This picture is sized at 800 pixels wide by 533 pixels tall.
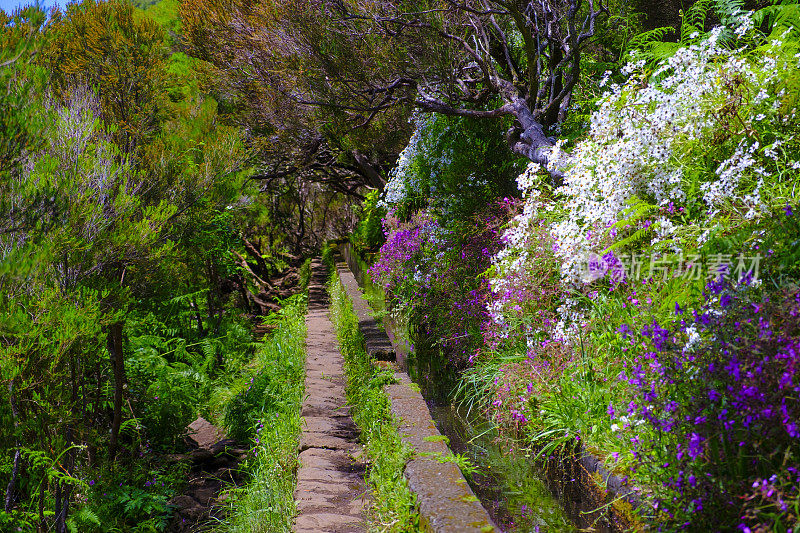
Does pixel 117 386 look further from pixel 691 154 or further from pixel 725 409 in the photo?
pixel 691 154

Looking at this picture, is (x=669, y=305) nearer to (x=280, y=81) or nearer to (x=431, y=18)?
(x=431, y=18)

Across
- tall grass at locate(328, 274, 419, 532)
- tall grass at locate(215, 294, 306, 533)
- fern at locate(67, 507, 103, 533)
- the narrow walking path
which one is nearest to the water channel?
tall grass at locate(328, 274, 419, 532)

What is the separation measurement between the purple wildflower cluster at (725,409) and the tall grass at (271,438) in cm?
224

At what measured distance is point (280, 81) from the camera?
32.9 feet

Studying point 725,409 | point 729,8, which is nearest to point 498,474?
point 725,409

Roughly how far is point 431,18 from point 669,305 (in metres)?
4.52

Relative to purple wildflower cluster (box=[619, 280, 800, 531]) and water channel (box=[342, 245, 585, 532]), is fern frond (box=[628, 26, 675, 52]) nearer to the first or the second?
purple wildflower cluster (box=[619, 280, 800, 531])

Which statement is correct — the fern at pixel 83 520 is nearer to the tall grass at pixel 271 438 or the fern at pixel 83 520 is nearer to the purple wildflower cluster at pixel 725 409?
the tall grass at pixel 271 438

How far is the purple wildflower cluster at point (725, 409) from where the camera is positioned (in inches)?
79.7

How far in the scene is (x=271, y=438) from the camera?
505 cm

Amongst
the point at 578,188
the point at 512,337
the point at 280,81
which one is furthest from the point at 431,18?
the point at 280,81

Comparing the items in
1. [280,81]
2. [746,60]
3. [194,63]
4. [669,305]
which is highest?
[194,63]

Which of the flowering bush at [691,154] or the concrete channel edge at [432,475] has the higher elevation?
the flowering bush at [691,154]

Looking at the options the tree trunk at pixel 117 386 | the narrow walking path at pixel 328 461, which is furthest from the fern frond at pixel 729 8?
the tree trunk at pixel 117 386
